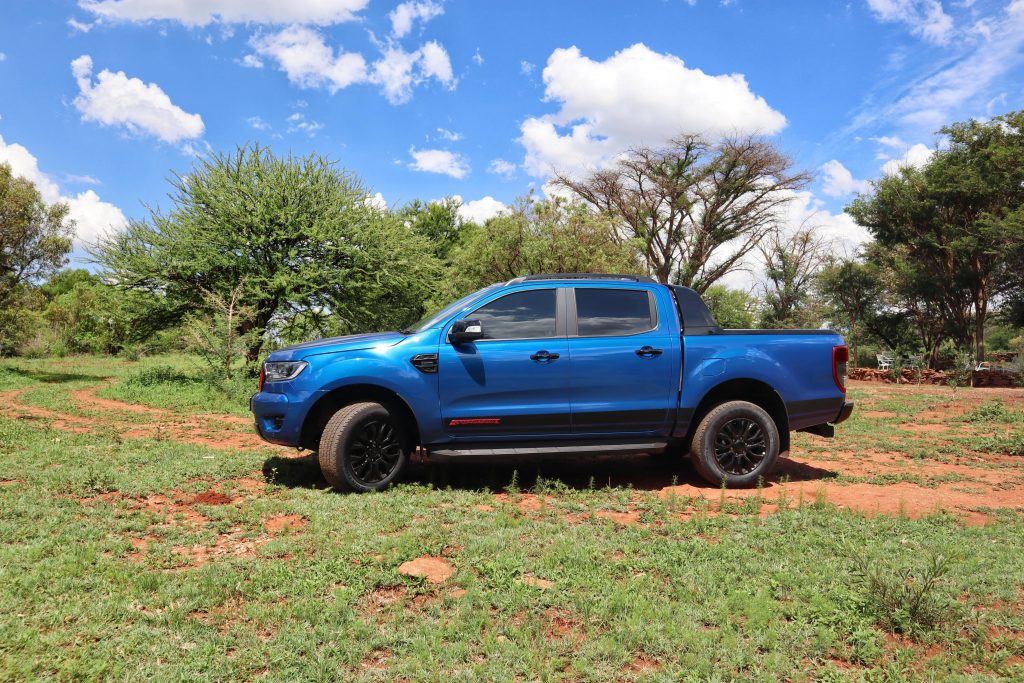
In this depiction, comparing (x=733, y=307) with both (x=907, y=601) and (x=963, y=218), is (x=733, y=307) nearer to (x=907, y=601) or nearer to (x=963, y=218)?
(x=963, y=218)

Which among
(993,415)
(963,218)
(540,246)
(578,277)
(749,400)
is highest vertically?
(963,218)

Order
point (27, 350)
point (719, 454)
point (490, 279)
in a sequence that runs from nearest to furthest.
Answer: point (719, 454)
point (490, 279)
point (27, 350)

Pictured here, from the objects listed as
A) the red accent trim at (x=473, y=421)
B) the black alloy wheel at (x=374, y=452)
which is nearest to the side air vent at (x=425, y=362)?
the red accent trim at (x=473, y=421)

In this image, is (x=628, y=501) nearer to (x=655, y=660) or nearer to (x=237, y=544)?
(x=655, y=660)

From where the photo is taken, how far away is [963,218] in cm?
2883

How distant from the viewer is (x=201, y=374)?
15789mm

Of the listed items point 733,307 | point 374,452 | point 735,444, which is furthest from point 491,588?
point 733,307

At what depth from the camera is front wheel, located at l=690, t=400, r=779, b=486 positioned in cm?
611

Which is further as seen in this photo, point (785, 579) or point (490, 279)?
point (490, 279)

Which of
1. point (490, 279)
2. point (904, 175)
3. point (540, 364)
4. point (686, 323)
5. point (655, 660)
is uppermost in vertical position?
point (904, 175)

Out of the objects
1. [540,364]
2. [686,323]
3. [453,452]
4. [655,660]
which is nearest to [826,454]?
[686,323]

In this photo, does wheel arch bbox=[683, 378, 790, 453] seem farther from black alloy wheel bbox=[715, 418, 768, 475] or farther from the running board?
the running board

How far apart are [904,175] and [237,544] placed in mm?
35431

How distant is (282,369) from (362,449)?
1091 mm
